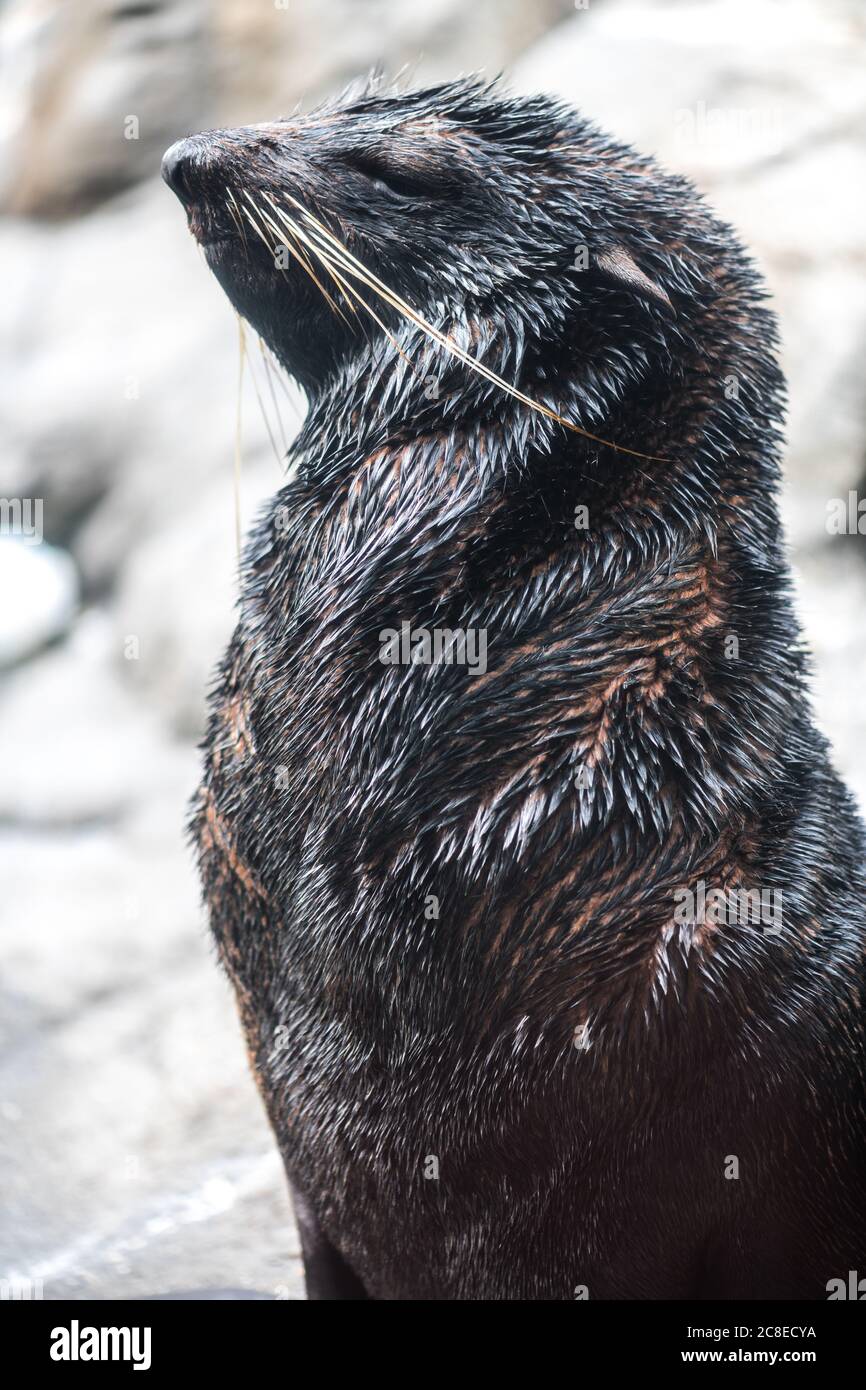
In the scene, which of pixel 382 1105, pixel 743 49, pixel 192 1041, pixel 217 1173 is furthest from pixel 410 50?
pixel 382 1105

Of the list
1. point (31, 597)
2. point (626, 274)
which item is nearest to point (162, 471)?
point (31, 597)

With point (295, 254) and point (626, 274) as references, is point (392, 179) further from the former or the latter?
point (626, 274)

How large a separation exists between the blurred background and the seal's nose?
730 millimetres

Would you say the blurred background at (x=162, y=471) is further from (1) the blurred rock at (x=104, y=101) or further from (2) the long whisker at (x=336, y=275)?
(2) the long whisker at (x=336, y=275)

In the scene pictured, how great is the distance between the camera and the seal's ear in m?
1.73

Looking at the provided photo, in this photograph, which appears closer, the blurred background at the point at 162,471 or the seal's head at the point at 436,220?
the seal's head at the point at 436,220

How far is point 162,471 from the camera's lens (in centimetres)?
512

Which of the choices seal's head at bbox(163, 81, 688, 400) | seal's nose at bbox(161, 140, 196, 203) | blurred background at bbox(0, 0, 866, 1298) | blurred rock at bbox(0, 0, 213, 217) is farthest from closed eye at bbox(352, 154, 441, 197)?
blurred rock at bbox(0, 0, 213, 217)

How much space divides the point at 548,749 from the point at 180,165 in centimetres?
88

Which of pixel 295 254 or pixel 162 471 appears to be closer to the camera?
pixel 295 254

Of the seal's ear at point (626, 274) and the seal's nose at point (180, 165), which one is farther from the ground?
the seal's nose at point (180, 165)

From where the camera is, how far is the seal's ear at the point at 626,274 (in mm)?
1734

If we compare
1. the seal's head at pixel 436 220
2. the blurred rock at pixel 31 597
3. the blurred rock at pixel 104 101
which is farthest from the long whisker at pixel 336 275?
the blurred rock at pixel 104 101

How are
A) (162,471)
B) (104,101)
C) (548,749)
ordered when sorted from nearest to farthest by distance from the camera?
(548,749)
(162,471)
(104,101)
